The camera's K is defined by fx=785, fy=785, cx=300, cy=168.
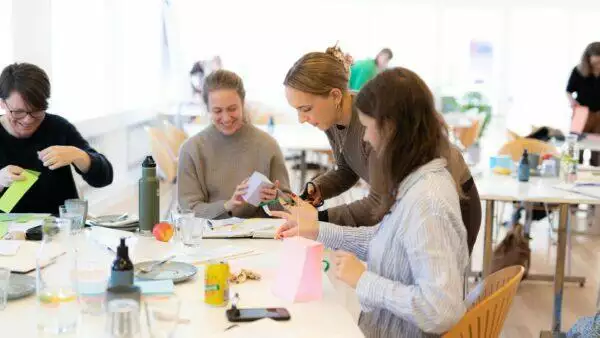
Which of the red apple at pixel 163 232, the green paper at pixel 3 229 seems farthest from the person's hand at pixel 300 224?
the green paper at pixel 3 229

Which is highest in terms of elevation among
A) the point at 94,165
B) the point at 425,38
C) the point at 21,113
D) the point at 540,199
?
the point at 425,38

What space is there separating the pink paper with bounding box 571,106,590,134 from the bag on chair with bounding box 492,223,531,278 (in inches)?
108

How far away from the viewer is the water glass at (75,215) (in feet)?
8.83

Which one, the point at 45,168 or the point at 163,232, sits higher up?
the point at 45,168

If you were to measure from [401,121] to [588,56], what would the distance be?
5901mm

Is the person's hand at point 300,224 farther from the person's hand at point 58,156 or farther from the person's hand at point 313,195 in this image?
the person's hand at point 58,156

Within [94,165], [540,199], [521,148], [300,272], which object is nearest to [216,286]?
[300,272]

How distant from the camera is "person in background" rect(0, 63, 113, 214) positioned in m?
3.20

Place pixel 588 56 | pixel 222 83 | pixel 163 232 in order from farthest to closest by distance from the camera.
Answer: pixel 588 56 → pixel 222 83 → pixel 163 232

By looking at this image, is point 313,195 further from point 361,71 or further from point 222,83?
point 361,71

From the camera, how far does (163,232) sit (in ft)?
9.20

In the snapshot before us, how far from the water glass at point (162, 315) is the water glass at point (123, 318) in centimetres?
3

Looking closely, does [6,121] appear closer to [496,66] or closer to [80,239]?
[80,239]

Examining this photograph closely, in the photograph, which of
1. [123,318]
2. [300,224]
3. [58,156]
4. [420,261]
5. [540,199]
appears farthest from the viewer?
[540,199]
